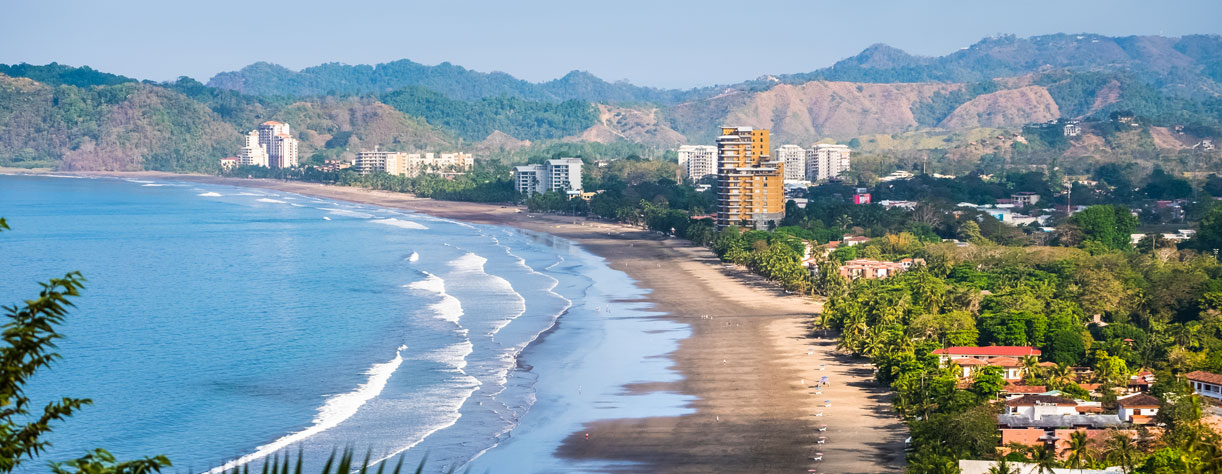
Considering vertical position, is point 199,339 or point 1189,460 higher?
point 1189,460

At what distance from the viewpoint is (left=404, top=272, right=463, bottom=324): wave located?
60938mm

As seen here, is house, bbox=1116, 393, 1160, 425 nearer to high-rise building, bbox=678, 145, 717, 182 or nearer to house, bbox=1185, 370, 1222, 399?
house, bbox=1185, 370, 1222, 399

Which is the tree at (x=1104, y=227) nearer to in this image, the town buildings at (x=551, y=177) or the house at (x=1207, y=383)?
the house at (x=1207, y=383)

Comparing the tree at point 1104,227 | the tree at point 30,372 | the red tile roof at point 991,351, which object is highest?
the tree at point 30,372

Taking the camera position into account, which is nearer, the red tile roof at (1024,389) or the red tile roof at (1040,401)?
the red tile roof at (1040,401)

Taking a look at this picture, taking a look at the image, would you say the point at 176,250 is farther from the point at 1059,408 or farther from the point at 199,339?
the point at 1059,408

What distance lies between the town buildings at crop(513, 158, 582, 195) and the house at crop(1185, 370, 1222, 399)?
11700 cm

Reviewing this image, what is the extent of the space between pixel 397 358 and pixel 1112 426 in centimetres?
2580

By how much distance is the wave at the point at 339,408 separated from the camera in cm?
3516

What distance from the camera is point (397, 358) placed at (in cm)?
4959

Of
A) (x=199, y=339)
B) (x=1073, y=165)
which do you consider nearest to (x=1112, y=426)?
(x=199, y=339)

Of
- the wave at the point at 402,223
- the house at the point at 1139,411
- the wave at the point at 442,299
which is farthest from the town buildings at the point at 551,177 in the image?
the house at the point at 1139,411

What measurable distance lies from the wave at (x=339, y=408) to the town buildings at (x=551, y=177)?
345ft

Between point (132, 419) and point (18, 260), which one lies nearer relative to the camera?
point (132, 419)
